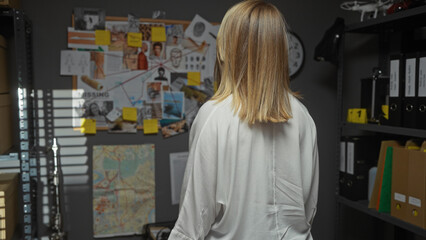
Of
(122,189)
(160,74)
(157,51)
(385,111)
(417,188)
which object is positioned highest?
(157,51)

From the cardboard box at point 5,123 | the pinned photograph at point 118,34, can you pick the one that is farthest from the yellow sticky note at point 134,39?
the cardboard box at point 5,123

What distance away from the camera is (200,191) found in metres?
1.08

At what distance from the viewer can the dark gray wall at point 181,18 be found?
2.07m

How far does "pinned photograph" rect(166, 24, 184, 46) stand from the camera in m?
2.25

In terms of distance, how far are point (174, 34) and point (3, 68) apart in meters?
0.90

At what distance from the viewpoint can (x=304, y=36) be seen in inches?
99.3

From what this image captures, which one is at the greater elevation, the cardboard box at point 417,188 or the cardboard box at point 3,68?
the cardboard box at point 3,68

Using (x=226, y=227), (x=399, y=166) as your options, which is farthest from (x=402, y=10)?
(x=226, y=227)

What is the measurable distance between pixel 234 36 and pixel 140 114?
125 centimetres

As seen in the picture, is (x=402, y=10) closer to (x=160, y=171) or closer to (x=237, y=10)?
(x=237, y=10)

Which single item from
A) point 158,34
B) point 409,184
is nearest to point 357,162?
point 409,184

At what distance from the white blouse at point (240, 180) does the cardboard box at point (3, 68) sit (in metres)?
1.12

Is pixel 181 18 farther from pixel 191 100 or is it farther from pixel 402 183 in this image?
pixel 402 183

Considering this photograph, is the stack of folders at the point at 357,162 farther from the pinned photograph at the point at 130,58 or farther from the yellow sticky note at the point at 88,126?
the yellow sticky note at the point at 88,126
